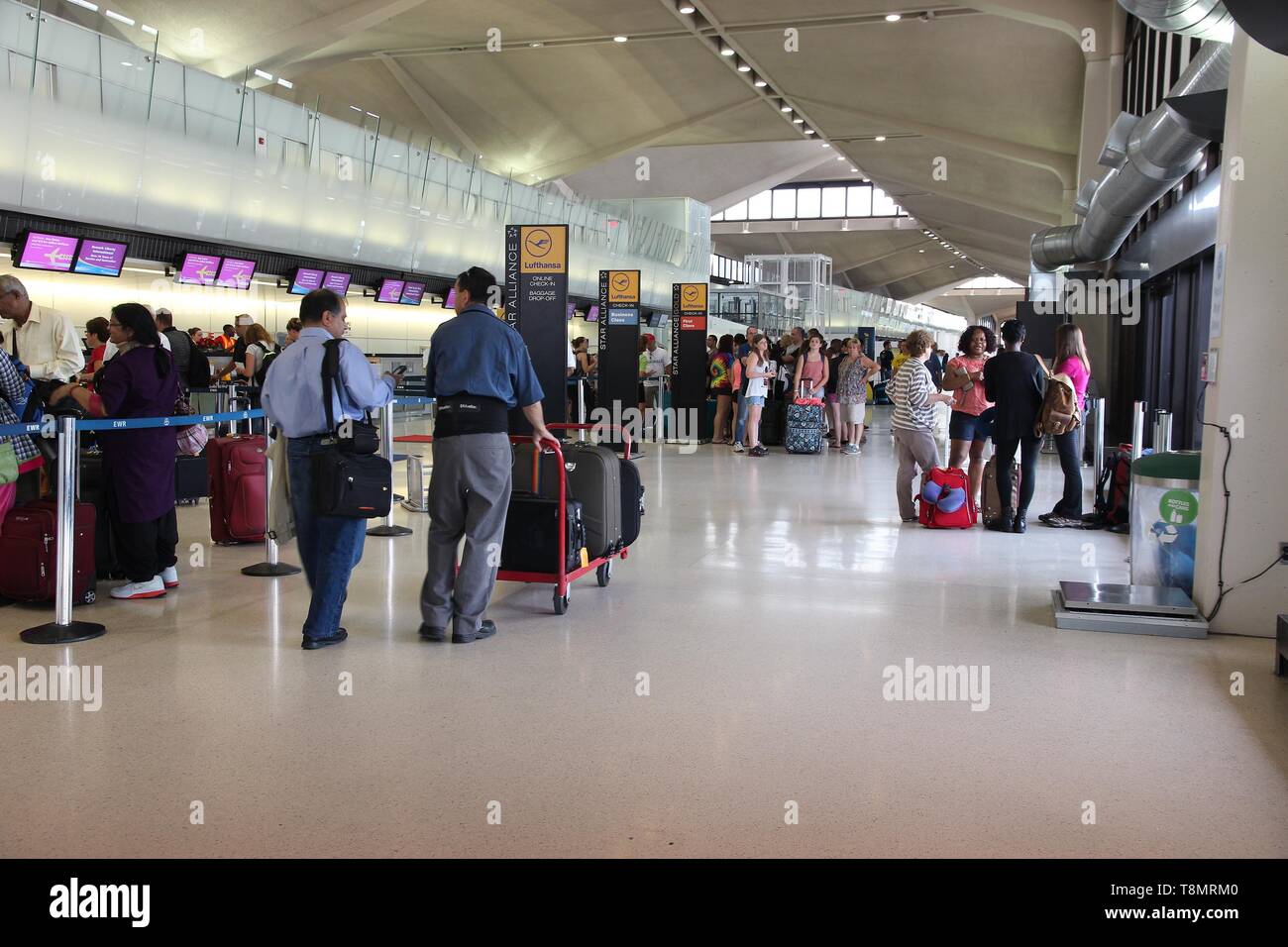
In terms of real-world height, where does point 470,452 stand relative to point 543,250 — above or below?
below

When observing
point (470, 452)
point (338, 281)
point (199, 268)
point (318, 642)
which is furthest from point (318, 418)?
point (338, 281)

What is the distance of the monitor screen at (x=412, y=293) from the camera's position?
20516 millimetres

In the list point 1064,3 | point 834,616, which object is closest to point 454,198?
point 1064,3

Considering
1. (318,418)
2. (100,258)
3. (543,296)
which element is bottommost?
(318,418)

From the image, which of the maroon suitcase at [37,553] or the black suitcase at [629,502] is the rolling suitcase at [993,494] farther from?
the maroon suitcase at [37,553]

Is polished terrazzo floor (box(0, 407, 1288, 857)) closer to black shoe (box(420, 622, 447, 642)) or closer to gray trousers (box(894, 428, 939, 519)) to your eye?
black shoe (box(420, 622, 447, 642))

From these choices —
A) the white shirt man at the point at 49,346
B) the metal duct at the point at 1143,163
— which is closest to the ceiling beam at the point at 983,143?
the metal duct at the point at 1143,163

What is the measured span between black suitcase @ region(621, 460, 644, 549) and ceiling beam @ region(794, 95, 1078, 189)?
18494 mm

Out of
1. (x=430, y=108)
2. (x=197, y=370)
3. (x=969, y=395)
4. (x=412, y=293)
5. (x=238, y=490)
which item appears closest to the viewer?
(x=238, y=490)

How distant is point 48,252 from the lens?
1280 cm

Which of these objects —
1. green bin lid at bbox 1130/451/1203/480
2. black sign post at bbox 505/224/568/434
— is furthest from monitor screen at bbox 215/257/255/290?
green bin lid at bbox 1130/451/1203/480

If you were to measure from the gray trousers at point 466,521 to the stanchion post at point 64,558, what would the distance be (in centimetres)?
156

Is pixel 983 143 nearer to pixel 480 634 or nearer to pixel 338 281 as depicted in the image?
pixel 338 281

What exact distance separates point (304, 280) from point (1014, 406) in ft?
41.8
